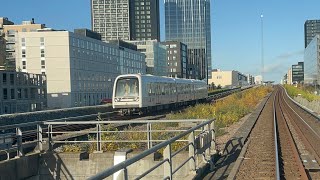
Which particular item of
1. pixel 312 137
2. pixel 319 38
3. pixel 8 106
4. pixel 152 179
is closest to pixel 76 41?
pixel 8 106

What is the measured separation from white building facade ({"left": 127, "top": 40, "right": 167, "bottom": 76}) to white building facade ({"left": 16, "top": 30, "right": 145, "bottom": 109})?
→ 4930 centimetres

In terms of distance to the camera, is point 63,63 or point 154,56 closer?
point 63,63

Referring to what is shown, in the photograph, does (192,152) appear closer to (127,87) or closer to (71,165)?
(71,165)

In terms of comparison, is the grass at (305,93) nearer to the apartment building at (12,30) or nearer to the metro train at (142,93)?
the metro train at (142,93)

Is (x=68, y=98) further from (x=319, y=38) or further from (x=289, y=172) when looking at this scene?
(x=289, y=172)

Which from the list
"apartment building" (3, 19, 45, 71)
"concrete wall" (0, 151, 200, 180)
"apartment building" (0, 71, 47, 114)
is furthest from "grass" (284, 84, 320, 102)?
"apartment building" (3, 19, 45, 71)

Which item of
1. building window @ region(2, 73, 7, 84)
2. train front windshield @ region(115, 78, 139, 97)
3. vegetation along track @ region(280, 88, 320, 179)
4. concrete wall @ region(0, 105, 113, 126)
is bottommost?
vegetation along track @ region(280, 88, 320, 179)

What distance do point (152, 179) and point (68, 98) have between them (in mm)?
77219

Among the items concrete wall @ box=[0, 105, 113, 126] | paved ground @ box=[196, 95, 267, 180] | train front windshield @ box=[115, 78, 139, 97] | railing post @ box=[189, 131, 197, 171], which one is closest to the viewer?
railing post @ box=[189, 131, 197, 171]

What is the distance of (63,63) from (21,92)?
58.9ft

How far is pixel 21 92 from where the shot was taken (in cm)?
7400

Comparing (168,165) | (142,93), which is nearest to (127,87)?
(142,93)

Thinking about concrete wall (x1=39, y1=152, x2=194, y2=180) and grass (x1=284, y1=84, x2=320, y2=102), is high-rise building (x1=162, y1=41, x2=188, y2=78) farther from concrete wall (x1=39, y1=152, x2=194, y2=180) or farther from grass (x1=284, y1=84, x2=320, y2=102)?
concrete wall (x1=39, y1=152, x2=194, y2=180)

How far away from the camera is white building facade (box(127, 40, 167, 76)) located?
152 metres
